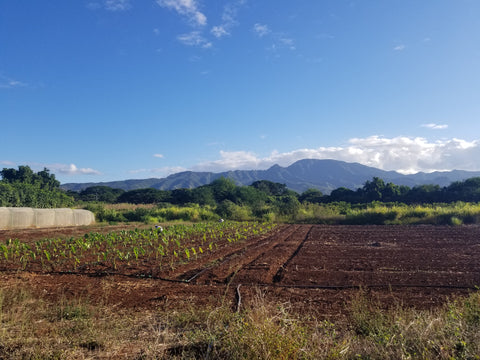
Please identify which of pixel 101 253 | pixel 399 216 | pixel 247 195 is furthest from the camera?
pixel 247 195

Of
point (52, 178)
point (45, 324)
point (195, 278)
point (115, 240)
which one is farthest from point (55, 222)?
point (52, 178)

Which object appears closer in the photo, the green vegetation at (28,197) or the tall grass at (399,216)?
the tall grass at (399,216)

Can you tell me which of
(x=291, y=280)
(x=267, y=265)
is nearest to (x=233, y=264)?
(x=267, y=265)

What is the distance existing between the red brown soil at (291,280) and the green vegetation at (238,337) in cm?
76

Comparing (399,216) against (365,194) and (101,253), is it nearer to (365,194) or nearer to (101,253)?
(101,253)

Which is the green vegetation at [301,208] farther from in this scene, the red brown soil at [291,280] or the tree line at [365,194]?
the red brown soil at [291,280]

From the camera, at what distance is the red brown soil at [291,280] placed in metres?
5.95

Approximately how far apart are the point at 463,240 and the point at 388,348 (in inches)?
525

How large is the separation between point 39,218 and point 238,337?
21.2 meters

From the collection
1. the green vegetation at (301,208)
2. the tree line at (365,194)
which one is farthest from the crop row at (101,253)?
the tree line at (365,194)

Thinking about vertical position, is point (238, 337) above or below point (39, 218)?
above

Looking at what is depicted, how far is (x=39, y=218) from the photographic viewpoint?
2047 centimetres

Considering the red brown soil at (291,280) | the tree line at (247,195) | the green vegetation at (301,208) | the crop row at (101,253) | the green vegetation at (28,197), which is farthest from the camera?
the tree line at (247,195)

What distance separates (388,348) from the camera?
3189 mm
